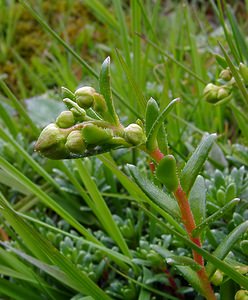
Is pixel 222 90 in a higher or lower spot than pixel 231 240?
higher

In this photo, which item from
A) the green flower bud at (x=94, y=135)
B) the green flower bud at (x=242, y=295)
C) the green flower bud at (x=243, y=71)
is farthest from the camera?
the green flower bud at (x=243, y=71)

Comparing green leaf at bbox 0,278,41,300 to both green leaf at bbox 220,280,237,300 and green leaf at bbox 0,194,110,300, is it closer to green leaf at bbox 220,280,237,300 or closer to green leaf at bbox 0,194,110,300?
green leaf at bbox 0,194,110,300

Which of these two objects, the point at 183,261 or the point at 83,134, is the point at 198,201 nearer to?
the point at 183,261

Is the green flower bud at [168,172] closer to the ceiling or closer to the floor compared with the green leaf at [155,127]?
closer to the floor

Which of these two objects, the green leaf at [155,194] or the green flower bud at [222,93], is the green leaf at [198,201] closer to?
the green leaf at [155,194]

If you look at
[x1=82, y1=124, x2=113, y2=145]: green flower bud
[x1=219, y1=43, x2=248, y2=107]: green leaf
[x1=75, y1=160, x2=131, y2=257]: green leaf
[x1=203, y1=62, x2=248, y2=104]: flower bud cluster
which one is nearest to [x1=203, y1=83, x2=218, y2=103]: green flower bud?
[x1=203, y1=62, x2=248, y2=104]: flower bud cluster

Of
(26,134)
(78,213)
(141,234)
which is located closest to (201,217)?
(141,234)

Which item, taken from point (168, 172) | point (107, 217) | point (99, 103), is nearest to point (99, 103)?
point (99, 103)

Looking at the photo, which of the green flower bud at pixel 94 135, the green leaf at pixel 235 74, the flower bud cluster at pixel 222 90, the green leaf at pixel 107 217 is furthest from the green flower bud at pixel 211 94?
the green flower bud at pixel 94 135
